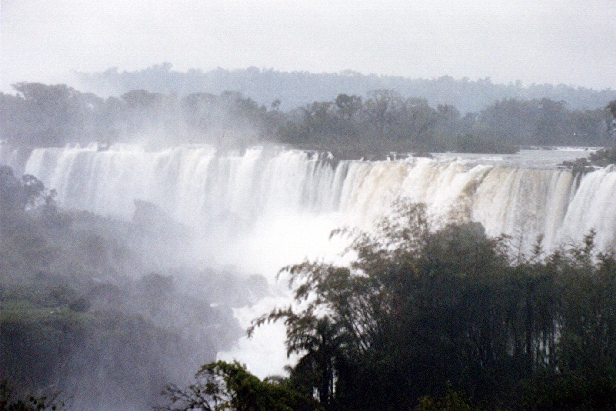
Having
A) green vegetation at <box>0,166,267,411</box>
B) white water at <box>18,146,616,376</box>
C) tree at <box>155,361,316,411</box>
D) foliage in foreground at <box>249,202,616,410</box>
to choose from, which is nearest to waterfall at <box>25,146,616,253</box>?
white water at <box>18,146,616,376</box>

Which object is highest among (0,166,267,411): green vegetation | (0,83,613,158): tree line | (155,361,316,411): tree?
(0,83,613,158): tree line

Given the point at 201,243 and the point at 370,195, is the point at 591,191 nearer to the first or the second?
the point at 370,195

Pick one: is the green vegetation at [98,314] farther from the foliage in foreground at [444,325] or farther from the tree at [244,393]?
the foliage in foreground at [444,325]

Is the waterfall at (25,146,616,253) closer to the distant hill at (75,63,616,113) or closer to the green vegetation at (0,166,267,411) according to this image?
the green vegetation at (0,166,267,411)

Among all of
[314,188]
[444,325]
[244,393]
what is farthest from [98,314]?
[314,188]

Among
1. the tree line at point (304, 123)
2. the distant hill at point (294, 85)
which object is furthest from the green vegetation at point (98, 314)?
the distant hill at point (294, 85)

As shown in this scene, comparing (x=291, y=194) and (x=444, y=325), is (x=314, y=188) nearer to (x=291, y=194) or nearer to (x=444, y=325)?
(x=291, y=194)

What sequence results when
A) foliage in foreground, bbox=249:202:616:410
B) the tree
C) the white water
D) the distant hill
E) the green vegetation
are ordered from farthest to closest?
the distant hill → the white water → the green vegetation → foliage in foreground, bbox=249:202:616:410 → the tree
